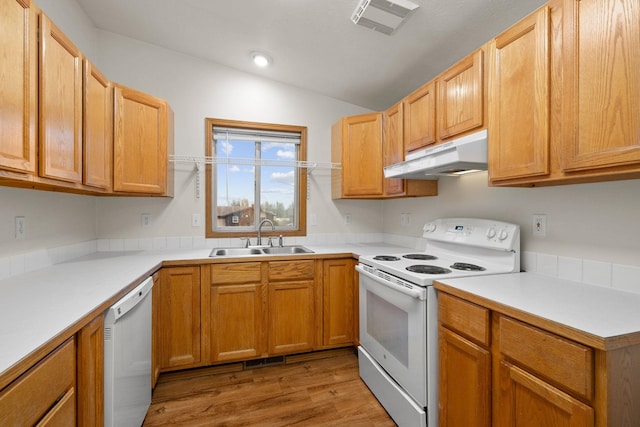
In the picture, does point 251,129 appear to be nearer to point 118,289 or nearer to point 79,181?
point 79,181

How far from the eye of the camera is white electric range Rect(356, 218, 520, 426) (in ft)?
4.67

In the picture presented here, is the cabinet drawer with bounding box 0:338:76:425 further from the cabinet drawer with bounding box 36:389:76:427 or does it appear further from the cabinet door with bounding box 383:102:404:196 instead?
the cabinet door with bounding box 383:102:404:196

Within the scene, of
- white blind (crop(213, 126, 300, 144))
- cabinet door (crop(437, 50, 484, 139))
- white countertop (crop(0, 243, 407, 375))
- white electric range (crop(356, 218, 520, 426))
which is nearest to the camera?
white countertop (crop(0, 243, 407, 375))

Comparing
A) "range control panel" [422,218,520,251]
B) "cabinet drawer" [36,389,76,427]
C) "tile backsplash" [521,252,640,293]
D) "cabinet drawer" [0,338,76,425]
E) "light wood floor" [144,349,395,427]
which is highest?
"range control panel" [422,218,520,251]

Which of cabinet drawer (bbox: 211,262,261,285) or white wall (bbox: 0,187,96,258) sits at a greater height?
white wall (bbox: 0,187,96,258)

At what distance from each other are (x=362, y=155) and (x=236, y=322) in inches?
69.1

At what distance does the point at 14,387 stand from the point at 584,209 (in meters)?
2.18

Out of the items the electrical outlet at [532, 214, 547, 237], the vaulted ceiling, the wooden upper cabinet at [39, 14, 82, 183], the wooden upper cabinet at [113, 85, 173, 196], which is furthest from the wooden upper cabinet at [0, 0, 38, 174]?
the electrical outlet at [532, 214, 547, 237]

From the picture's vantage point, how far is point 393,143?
231 cm

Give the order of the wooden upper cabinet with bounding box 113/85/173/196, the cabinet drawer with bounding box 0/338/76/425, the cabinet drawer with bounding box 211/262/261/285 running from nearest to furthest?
the cabinet drawer with bounding box 0/338/76/425 < the wooden upper cabinet with bounding box 113/85/173/196 < the cabinet drawer with bounding box 211/262/261/285

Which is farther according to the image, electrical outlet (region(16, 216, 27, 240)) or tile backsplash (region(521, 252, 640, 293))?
electrical outlet (region(16, 216, 27, 240))

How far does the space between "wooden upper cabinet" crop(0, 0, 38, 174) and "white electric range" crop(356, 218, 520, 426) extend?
5.85ft

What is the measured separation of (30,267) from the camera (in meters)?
1.61

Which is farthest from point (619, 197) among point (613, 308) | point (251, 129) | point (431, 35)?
point (251, 129)
